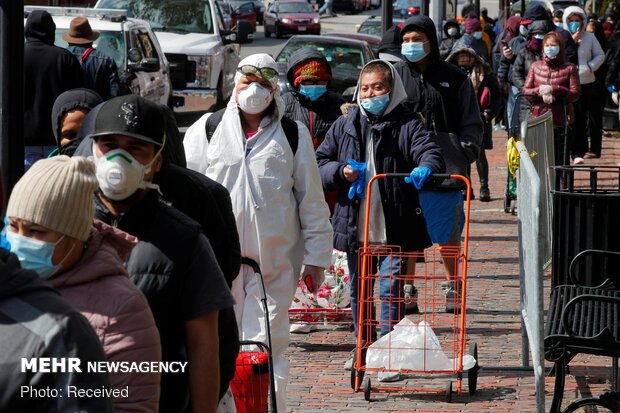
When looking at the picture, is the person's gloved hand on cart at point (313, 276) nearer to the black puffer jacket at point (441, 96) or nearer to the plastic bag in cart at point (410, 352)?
the plastic bag in cart at point (410, 352)

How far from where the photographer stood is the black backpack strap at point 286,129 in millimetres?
6230

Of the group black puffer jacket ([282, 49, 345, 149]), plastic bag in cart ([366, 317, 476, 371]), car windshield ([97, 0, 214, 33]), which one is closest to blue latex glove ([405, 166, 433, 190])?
plastic bag in cart ([366, 317, 476, 371])

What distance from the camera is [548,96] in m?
14.3

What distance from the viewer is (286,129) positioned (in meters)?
6.27

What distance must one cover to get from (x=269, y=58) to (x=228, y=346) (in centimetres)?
250

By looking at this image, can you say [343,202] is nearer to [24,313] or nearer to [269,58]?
[269,58]

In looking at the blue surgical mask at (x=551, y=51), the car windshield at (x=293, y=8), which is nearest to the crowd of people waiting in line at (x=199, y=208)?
the blue surgical mask at (x=551, y=51)

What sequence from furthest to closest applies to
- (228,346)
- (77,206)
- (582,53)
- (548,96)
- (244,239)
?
(582,53)
(548,96)
(244,239)
(228,346)
(77,206)

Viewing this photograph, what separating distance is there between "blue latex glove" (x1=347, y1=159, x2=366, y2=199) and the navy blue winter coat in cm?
6

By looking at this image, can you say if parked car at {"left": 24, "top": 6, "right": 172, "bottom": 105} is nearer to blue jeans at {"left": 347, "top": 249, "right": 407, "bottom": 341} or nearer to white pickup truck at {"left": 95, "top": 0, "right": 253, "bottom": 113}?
white pickup truck at {"left": 95, "top": 0, "right": 253, "bottom": 113}

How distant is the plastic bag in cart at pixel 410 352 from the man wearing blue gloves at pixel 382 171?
0.21 m

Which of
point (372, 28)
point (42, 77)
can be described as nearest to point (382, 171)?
point (42, 77)

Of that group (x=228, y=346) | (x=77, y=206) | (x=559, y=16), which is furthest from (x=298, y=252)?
(x=559, y=16)

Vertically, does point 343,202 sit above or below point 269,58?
below
